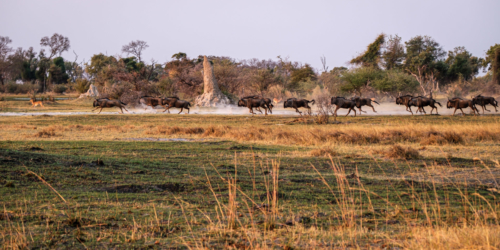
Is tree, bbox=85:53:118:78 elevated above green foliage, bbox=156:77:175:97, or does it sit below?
above

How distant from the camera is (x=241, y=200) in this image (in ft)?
22.5

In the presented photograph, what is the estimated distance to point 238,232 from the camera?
4.95m

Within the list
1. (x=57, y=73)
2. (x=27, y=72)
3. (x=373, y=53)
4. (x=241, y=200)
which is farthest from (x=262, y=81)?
(x=241, y=200)

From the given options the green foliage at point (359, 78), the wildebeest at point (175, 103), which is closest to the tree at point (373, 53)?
the green foliage at point (359, 78)

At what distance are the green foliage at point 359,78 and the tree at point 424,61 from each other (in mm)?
7574

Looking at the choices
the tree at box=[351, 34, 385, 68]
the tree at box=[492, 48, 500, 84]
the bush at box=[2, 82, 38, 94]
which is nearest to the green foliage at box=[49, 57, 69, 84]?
the bush at box=[2, 82, 38, 94]

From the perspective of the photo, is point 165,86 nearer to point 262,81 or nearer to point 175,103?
point 175,103

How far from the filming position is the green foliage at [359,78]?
53.2 meters

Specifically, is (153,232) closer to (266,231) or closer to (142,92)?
(266,231)

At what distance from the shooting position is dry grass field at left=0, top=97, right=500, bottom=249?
466 cm

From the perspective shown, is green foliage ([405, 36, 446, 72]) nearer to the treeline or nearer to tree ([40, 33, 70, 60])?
the treeline

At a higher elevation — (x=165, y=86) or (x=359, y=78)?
(x=359, y=78)

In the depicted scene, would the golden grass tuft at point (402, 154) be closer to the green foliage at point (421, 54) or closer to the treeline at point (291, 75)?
the treeline at point (291, 75)

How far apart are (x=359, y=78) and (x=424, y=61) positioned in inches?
566
